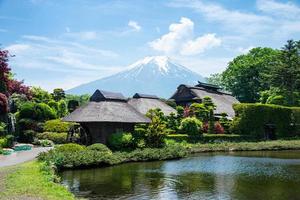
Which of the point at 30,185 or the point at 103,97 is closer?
the point at 30,185

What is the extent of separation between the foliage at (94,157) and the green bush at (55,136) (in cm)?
1099

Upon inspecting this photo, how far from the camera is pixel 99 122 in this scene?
3766cm

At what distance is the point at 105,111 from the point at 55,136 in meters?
7.24

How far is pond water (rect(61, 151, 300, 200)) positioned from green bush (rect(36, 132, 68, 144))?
13.0 metres

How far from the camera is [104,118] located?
3662 cm

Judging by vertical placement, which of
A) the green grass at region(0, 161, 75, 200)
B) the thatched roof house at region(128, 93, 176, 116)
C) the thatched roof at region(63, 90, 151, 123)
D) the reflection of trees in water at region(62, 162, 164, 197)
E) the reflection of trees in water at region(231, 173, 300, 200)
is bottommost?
the reflection of trees in water at region(231, 173, 300, 200)

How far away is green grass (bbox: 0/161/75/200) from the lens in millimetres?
15109

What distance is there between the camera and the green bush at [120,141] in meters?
36.2

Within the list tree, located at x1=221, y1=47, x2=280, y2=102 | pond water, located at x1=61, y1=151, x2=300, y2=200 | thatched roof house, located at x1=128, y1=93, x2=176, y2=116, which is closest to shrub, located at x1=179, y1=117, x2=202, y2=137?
thatched roof house, located at x1=128, y1=93, x2=176, y2=116

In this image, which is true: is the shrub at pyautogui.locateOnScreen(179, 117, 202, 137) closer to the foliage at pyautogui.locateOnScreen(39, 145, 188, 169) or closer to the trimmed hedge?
the trimmed hedge

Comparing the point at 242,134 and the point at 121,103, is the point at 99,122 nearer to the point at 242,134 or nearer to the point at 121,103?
the point at 121,103

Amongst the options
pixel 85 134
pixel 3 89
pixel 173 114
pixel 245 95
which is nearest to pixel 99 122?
pixel 85 134

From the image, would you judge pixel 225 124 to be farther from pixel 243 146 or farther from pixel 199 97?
pixel 243 146

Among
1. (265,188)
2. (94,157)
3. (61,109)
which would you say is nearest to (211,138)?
(61,109)
